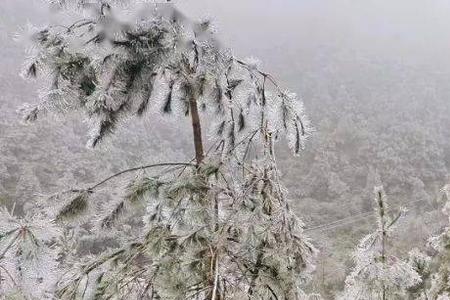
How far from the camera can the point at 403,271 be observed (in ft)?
15.2

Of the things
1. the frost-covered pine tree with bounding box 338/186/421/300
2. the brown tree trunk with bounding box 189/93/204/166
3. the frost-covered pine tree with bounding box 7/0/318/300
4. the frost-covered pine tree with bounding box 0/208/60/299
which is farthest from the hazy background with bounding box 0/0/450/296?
the frost-covered pine tree with bounding box 0/208/60/299

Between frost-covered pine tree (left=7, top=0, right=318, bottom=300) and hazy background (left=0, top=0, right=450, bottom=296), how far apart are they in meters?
12.9

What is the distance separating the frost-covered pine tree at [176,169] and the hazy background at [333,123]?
1292 cm

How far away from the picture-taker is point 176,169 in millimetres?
2924

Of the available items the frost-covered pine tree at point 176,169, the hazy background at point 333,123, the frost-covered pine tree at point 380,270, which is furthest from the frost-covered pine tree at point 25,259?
the hazy background at point 333,123

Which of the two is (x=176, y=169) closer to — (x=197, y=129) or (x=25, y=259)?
(x=197, y=129)

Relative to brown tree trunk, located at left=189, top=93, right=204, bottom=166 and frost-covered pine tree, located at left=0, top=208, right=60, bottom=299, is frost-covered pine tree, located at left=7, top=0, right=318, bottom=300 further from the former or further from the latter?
frost-covered pine tree, located at left=0, top=208, right=60, bottom=299

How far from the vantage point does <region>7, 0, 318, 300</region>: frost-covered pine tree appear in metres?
2.39

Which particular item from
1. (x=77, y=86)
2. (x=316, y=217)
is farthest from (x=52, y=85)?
(x=316, y=217)

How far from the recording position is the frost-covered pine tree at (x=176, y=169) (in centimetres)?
239

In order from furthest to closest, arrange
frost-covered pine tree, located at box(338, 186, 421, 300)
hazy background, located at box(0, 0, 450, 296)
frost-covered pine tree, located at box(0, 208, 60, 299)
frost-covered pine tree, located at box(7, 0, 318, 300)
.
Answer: hazy background, located at box(0, 0, 450, 296)
frost-covered pine tree, located at box(338, 186, 421, 300)
frost-covered pine tree, located at box(7, 0, 318, 300)
frost-covered pine tree, located at box(0, 208, 60, 299)

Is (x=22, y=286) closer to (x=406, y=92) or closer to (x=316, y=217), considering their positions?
(x=316, y=217)

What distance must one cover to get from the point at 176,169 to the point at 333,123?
28.7 meters

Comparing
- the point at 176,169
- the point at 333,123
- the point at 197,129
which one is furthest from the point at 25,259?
the point at 333,123
